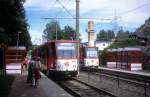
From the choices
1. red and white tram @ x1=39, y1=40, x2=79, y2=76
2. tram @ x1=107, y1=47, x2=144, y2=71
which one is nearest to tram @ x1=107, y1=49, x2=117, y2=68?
tram @ x1=107, y1=47, x2=144, y2=71

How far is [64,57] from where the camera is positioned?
3719 cm

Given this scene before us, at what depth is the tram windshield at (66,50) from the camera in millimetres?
37312

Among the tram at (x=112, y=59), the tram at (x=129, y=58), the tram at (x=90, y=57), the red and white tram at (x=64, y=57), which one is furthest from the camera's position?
the tram at (x=112, y=59)

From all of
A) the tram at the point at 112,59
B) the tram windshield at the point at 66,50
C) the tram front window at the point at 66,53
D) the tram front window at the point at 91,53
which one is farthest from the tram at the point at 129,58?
the tram front window at the point at 66,53

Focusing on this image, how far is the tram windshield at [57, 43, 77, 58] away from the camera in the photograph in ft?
122

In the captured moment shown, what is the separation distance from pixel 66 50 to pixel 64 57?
0.64 m

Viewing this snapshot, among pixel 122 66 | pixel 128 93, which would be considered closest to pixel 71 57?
pixel 128 93

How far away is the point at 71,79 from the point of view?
3988cm

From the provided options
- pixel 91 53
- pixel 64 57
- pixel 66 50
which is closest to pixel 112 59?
pixel 91 53

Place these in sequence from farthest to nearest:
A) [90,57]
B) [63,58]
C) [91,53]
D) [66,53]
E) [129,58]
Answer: [91,53] < [90,57] < [129,58] < [66,53] < [63,58]

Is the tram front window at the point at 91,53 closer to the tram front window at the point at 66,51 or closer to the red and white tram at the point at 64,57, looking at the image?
the red and white tram at the point at 64,57

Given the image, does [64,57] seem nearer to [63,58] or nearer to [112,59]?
[63,58]

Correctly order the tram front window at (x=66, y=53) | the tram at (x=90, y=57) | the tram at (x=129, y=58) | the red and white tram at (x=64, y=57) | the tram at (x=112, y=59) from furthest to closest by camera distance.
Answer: the tram at (x=112, y=59) → the tram at (x=90, y=57) → the tram at (x=129, y=58) → the tram front window at (x=66, y=53) → the red and white tram at (x=64, y=57)

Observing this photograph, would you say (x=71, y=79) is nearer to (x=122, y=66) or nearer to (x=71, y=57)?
(x=71, y=57)
